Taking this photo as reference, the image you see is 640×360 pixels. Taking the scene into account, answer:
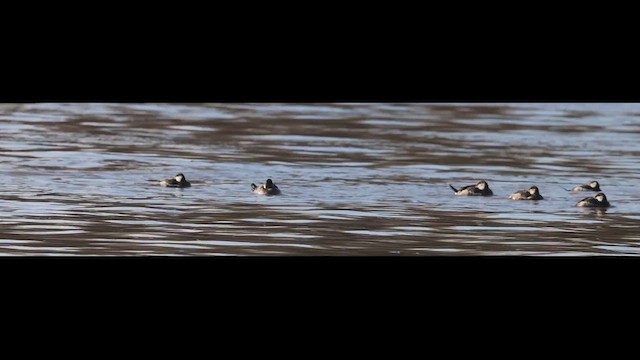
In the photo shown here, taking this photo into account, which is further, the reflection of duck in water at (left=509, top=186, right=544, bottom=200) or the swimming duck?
the swimming duck

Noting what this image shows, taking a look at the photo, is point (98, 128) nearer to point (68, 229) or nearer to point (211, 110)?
point (211, 110)

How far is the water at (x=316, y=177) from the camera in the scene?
13.6m

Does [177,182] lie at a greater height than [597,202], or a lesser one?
greater

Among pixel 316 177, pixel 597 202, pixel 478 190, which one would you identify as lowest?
pixel 597 202

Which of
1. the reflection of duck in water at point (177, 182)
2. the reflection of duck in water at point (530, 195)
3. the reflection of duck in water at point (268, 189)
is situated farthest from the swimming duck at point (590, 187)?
the reflection of duck in water at point (177, 182)

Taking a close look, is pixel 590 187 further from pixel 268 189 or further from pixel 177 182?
pixel 177 182

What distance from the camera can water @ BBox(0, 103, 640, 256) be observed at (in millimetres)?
13594

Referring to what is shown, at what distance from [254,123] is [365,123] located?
1742 millimetres

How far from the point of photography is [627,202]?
16.5 meters

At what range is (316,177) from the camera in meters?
17.8

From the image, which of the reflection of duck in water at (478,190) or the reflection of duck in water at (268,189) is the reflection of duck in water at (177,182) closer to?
the reflection of duck in water at (268,189)

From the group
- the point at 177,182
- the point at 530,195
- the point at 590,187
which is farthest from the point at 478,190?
the point at 177,182

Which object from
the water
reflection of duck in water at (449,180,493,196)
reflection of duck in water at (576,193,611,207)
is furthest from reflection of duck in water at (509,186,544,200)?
reflection of duck in water at (576,193,611,207)

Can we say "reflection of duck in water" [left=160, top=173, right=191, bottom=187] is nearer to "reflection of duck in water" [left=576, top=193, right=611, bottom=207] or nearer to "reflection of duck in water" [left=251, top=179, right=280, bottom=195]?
"reflection of duck in water" [left=251, top=179, right=280, bottom=195]
